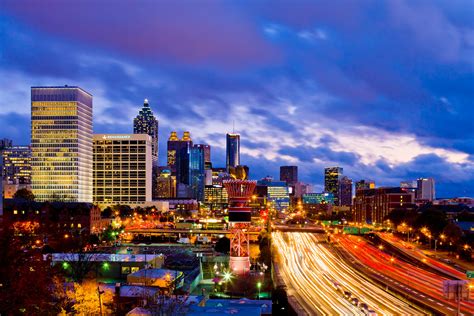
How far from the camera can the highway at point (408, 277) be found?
176ft

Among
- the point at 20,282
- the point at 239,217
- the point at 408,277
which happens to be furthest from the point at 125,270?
the point at 20,282

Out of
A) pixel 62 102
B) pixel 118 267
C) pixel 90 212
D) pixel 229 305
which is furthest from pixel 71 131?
pixel 229 305

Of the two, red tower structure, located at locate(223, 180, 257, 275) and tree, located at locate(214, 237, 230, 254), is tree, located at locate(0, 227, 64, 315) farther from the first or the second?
tree, located at locate(214, 237, 230, 254)

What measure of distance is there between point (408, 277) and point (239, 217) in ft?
78.5

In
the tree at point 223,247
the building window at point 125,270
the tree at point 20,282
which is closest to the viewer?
the tree at point 20,282

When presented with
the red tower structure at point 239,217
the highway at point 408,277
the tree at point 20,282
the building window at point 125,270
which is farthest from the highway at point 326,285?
the tree at point 20,282

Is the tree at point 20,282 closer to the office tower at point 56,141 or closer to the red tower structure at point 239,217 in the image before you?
the red tower structure at point 239,217

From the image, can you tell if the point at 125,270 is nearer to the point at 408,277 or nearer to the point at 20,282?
the point at 408,277

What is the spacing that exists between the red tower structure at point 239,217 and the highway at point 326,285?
6.56 meters

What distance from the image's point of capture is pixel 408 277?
243 feet

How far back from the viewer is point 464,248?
3696 inches

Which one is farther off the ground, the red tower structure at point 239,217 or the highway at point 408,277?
the red tower structure at point 239,217

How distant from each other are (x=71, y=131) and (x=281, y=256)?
119m

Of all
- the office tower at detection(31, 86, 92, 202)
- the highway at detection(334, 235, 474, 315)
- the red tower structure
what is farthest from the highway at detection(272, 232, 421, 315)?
the office tower at detection(31, 86, 92, 202)
